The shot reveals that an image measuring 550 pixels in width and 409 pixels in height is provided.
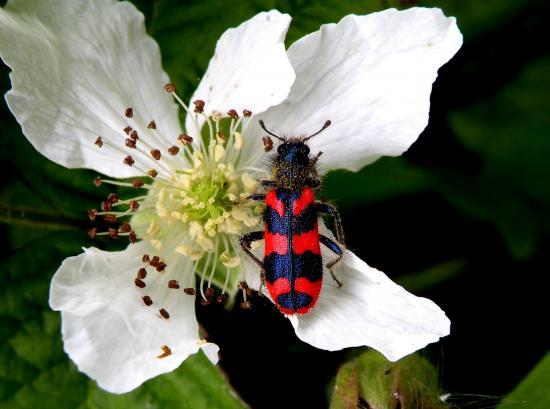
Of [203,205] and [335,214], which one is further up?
[335,214]

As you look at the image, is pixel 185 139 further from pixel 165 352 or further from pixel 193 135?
pixel 165 352

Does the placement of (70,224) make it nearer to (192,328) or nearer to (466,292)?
(192,328)

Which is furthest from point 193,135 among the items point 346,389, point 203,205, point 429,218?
point 429,218

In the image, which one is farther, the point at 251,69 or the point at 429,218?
the point at 429,218

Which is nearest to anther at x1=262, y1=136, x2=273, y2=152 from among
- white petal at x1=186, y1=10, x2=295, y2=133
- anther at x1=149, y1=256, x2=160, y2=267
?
white petal at x1=186, y1=10, x2=295, y2=133

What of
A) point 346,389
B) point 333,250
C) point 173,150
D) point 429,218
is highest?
point 173,150

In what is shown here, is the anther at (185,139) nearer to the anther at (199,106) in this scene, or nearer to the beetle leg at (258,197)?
the anther at (199,106)
